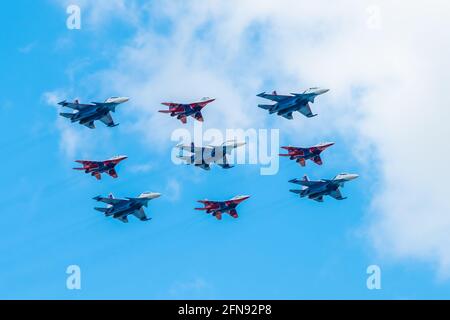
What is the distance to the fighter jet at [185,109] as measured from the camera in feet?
585

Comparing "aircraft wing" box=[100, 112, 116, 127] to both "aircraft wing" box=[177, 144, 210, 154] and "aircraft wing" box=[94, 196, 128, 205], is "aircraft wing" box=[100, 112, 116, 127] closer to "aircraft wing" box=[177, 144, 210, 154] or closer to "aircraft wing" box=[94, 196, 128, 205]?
"aircraft wing" box=[177, 144, 210, 154]

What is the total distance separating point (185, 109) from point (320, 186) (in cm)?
2357

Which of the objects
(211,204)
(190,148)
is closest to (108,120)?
(190,148)

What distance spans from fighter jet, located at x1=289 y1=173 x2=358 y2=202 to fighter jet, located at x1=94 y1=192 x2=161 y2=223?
862 inches

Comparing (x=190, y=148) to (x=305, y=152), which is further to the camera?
(x=305, y=152)

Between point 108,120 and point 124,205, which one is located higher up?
point 108,120

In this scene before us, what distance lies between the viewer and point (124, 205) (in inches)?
6860

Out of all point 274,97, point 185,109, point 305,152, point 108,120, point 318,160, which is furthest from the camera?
point 108,120

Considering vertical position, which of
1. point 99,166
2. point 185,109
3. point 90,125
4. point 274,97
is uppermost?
point 274,97

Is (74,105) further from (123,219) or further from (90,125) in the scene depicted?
(123,219)
